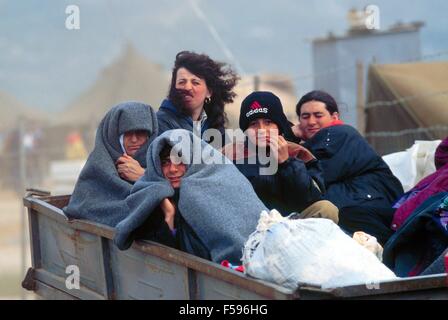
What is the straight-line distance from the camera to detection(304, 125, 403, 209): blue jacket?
6.02 metres

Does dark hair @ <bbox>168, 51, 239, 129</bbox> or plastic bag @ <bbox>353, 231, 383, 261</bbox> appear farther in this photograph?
dark hair @ <bbox>168, 51, 239, 129</bbox>

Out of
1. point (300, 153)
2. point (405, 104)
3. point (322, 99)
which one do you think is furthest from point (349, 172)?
point (405, 104)

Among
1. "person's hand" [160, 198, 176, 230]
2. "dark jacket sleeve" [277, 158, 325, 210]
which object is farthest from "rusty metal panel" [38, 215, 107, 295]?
"dark jacket sleeve" [277, 158, 325, 210]

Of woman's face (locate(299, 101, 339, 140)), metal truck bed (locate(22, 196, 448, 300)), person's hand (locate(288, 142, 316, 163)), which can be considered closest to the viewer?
A: metal truck bed (locate(22, 196, 448, 300))

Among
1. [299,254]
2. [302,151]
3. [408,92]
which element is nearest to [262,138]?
[302,151]

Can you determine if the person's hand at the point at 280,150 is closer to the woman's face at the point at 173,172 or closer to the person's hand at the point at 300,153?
the person's hand at the point at 300,153

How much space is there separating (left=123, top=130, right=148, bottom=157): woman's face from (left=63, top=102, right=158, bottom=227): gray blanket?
30mm

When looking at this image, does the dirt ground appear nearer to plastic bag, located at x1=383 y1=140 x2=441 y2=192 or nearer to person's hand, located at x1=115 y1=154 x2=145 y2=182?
plastic bag, located at x1=383 y1=140 x2=441 y2=192

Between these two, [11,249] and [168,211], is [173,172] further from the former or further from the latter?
[11,249]

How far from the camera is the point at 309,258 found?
4289mm

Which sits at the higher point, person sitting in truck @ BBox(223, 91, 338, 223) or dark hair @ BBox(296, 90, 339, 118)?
dark hair @ BBox(296, 90, 339, 118)

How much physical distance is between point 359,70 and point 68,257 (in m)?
6.31

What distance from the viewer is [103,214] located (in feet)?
19.4
